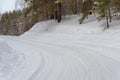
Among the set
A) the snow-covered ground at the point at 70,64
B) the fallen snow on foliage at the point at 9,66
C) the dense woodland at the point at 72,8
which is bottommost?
the snow-covered ground at the point at 70,64

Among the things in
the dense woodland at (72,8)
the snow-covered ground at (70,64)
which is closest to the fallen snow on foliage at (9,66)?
the snow-covered ground at (70,64)

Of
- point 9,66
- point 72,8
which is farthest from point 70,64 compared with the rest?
point 72,8

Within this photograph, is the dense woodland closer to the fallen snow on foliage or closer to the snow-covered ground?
the snow-covered ground

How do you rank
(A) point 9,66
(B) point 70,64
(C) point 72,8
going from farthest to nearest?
1. (C) point 72,8
2. (B) point 70,64
3. (A) point 9,66

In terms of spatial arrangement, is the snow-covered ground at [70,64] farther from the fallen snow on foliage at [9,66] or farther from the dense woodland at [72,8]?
the dense woodland at [72,8]

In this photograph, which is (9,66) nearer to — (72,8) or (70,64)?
(70,64)

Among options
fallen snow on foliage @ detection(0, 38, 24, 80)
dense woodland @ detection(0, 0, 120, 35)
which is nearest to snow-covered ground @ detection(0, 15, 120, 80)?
fallen snow on foliage @ detection(0, 38, 24, 80)

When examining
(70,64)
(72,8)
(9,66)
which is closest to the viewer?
(9,66)

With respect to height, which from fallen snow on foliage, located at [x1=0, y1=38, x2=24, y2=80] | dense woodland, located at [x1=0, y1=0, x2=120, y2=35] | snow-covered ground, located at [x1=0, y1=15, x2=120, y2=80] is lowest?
snow-covered ground, located at [x1=0, y1=15, x2=120, y2=80]

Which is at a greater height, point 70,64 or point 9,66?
point 9,66

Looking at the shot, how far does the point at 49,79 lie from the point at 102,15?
13.9 m

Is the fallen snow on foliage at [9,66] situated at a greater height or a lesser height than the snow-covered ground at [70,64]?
greater

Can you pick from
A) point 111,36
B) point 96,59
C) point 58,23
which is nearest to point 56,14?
point 58,23

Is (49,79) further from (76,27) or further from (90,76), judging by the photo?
(76,27)
